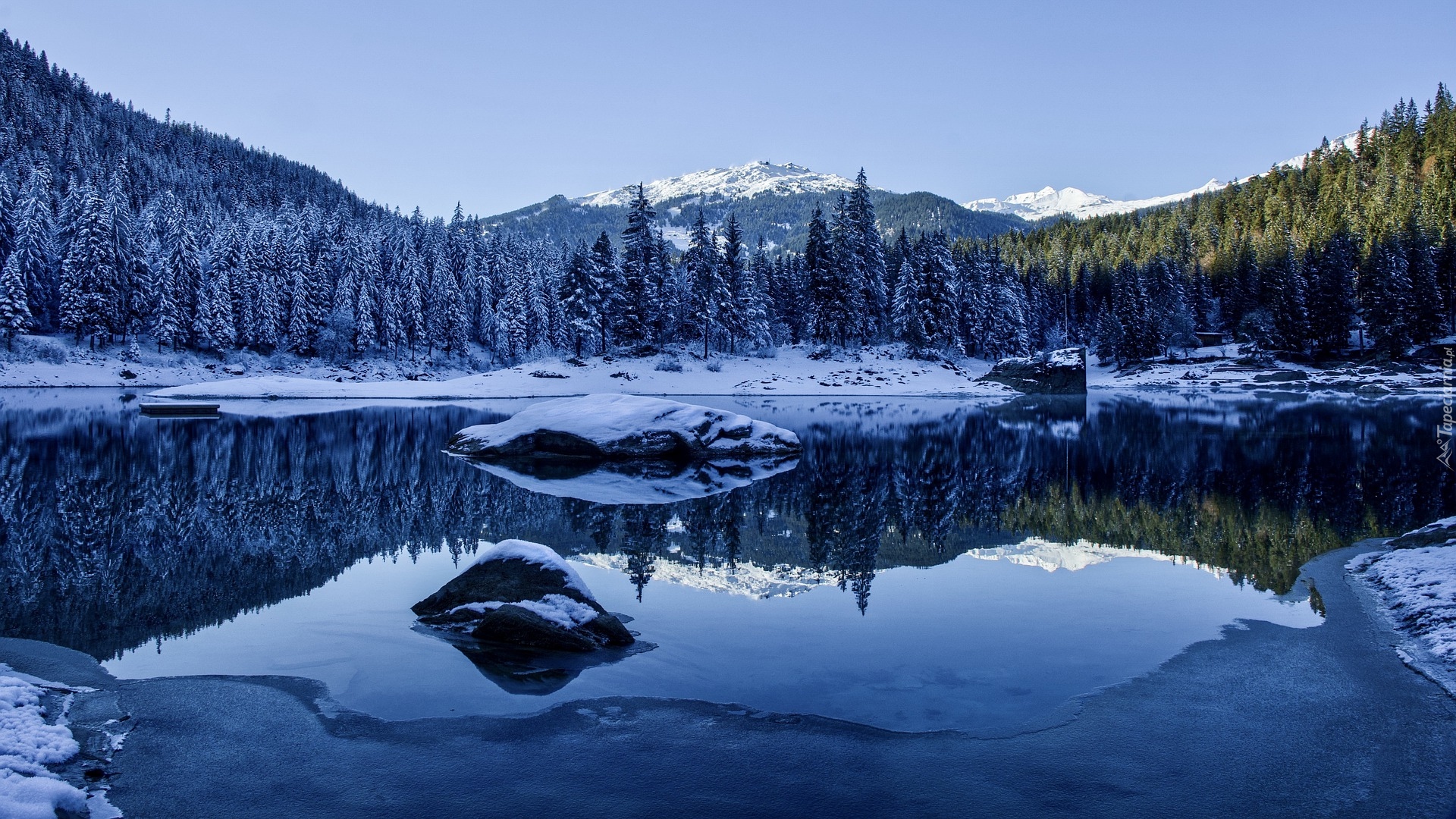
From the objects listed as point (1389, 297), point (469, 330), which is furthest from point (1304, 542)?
point (469, 330)

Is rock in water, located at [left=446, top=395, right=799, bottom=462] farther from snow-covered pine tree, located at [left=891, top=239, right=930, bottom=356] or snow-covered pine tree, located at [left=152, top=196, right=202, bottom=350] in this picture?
snow-covered pine tree, located at [left=152, top=196, right=202, bottom=350]

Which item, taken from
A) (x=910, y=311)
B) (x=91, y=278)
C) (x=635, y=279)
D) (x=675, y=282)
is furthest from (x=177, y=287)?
(x=910, y=311)

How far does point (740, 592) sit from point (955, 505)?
777 centimetres

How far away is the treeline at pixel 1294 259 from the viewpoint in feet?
246

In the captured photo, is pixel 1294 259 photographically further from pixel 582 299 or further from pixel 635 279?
pixel 582 299

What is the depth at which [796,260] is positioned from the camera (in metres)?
89.2

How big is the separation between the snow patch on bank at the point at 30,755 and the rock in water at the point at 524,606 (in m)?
3.37

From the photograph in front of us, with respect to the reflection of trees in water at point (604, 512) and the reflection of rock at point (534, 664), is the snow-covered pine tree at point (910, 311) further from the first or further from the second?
the reflection of rock at point (534, 664)

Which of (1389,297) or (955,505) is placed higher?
(1389,297)

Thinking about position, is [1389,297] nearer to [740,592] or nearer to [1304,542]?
[1304,542]

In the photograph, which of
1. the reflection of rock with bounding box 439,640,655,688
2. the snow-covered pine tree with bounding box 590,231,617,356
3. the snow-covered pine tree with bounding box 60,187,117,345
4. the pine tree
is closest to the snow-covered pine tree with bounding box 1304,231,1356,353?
the pine tree

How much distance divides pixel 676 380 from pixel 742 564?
52.7 m

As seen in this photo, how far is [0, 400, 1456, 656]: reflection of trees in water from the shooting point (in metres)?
10.0

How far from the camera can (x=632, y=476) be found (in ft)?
69.8
